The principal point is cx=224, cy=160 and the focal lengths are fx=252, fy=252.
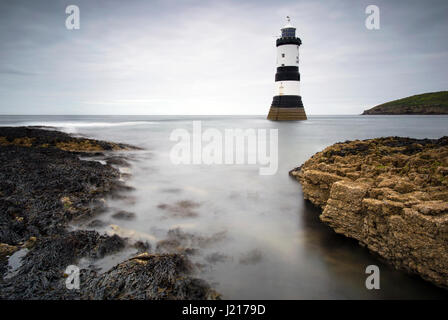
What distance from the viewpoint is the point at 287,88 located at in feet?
112

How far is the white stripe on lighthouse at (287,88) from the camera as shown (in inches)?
1335

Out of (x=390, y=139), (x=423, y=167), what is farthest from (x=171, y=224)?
(x=390, y=139)

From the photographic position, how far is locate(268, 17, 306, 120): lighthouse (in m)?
32.5

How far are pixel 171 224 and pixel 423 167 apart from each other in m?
5.05

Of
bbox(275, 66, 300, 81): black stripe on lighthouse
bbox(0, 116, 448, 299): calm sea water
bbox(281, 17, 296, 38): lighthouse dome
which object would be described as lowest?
bbox(0, 116, 448, 299): calm sea water

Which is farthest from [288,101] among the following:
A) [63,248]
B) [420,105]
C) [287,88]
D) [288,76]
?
[420,105]

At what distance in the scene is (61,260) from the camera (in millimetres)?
3600

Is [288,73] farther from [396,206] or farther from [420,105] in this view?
[420,105]

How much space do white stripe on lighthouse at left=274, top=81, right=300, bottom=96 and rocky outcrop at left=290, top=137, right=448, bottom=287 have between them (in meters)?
29.7

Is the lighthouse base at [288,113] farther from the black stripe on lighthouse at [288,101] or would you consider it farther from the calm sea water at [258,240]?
the calm sea water at [258,240]

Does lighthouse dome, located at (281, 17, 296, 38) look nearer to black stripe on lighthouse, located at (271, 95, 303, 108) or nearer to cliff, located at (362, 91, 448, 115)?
black stripe on lighthouse, located at (271, 95, 303, 108)

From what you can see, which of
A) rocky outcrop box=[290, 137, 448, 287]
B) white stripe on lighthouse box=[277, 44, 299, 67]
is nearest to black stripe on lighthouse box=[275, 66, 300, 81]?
white stripe on lighthouse box=[277, 44, 299, 67]

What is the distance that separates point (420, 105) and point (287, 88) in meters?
79.2

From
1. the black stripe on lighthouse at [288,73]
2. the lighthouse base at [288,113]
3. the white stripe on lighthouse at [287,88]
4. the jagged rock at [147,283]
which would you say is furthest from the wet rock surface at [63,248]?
the lighthouse base at [288,113]
